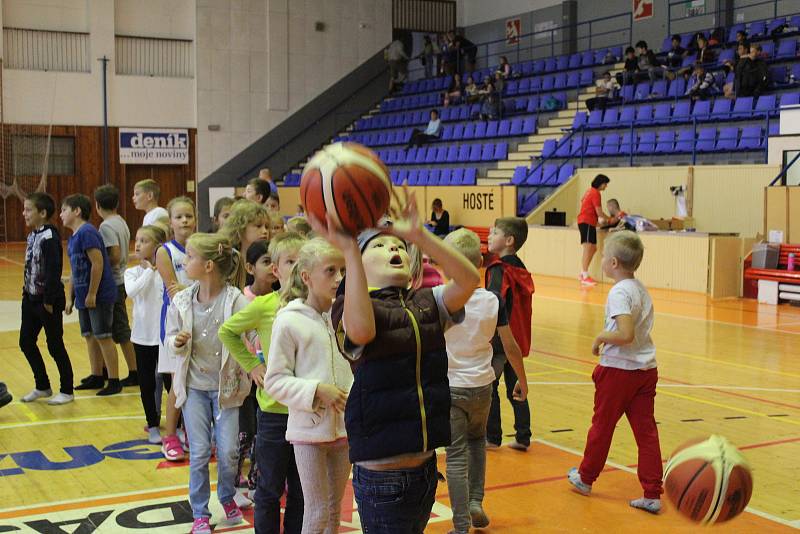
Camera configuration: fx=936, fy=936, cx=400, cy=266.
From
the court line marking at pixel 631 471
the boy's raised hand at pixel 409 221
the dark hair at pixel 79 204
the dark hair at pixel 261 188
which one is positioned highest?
the dark hair at pixel 261 188

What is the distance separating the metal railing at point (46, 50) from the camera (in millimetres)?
23531

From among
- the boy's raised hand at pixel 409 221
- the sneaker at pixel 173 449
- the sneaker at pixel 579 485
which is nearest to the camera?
the boy's raised hand at pixel 409 221

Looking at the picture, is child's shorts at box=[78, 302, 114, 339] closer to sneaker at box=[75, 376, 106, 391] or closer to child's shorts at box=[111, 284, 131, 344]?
child's shorts at box=[111, 284, 131, 344]

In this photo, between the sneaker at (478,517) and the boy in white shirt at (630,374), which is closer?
the sneaker at (478,517)

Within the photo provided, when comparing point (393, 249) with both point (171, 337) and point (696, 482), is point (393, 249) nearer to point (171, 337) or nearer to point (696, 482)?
point (696, 482)

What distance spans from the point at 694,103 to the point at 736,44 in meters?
2.28

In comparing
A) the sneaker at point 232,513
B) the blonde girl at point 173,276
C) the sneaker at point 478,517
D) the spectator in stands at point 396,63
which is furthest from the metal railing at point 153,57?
the sneaker at point 478,517

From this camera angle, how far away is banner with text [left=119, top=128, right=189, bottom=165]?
81.7ft

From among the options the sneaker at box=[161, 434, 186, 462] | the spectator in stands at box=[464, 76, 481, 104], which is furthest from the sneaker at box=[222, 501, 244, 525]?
the spectator in stands at box=[464, 76, 481, 104]

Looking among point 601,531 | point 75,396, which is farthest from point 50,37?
point 601,531

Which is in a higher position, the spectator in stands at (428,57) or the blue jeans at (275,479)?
the spectator in stands at (428,57)

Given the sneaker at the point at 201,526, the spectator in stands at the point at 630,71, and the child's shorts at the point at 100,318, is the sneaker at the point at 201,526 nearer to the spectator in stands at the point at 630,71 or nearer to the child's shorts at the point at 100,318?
the child's shorts at the point at 100,318

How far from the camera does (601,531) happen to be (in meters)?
4.47

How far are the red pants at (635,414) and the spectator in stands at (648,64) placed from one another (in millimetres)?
15108
